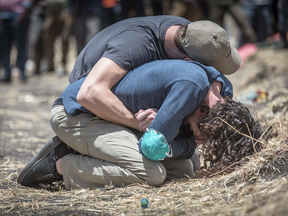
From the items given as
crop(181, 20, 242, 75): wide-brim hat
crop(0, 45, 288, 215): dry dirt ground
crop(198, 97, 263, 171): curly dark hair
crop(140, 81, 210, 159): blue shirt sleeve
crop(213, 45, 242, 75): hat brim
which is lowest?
crop(0, 45, 288, 215): dry dirt ground

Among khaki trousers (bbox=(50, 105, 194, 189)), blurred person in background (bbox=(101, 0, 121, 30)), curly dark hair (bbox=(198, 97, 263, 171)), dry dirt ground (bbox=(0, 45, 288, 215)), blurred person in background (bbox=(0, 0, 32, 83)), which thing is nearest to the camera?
dry dirt ground (bbox=(0, 45, 288, 215))

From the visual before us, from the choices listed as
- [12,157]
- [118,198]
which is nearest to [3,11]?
[12,157]

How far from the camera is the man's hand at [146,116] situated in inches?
81.4

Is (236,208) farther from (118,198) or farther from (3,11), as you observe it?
(3,11)

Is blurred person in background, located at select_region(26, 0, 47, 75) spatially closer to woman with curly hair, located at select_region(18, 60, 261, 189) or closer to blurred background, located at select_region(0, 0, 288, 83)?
blurred background, located at select_region(0, 0, 288, 83)

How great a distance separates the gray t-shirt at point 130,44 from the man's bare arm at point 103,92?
0.18ft

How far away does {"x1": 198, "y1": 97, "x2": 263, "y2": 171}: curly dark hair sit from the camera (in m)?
1.98

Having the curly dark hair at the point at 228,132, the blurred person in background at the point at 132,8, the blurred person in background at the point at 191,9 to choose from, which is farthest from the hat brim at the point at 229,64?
the blurred person in background at the point at 191,9

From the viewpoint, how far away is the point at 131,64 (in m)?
2.06

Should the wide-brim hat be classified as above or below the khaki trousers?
above

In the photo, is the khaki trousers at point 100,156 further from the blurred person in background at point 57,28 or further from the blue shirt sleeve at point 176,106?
the blurred person in background at point 57,28

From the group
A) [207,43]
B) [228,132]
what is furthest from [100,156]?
[207,43]

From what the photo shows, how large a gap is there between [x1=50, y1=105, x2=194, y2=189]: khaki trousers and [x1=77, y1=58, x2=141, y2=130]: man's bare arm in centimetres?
15

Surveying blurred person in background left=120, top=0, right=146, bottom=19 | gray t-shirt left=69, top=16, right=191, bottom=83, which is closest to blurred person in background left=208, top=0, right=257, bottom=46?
blurred person in background left=120, top=0, right=146, bottom=19
